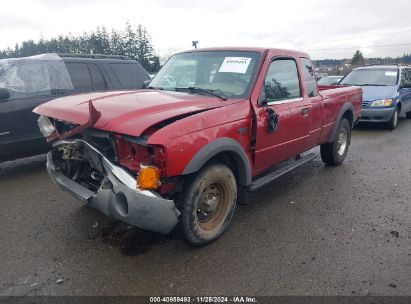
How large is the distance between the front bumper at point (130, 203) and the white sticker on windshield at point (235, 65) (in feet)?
5.87

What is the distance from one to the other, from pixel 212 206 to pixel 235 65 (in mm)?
1635

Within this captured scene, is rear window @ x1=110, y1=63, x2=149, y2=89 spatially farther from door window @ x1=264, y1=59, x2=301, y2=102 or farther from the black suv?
door window @ x1=264, y1=59, x2=301, y2=102

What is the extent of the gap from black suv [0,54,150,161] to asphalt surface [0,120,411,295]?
2.25 ft

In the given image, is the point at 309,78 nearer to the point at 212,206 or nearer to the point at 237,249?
the point at 212,206

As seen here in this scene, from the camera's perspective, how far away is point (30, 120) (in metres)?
5.35

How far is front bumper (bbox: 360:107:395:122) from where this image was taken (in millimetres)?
9289

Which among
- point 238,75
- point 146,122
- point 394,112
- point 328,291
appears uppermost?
point 238,75

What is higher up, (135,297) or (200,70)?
(200,70)

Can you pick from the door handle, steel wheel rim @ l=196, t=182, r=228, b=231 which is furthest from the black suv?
the door handle

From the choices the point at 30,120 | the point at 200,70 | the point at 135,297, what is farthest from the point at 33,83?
the point at 135,297

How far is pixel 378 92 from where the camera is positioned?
9.61m

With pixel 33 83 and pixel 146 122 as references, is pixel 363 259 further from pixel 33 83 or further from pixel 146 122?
pixel 33 83

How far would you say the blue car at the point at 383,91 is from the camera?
9.34m

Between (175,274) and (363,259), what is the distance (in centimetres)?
174
